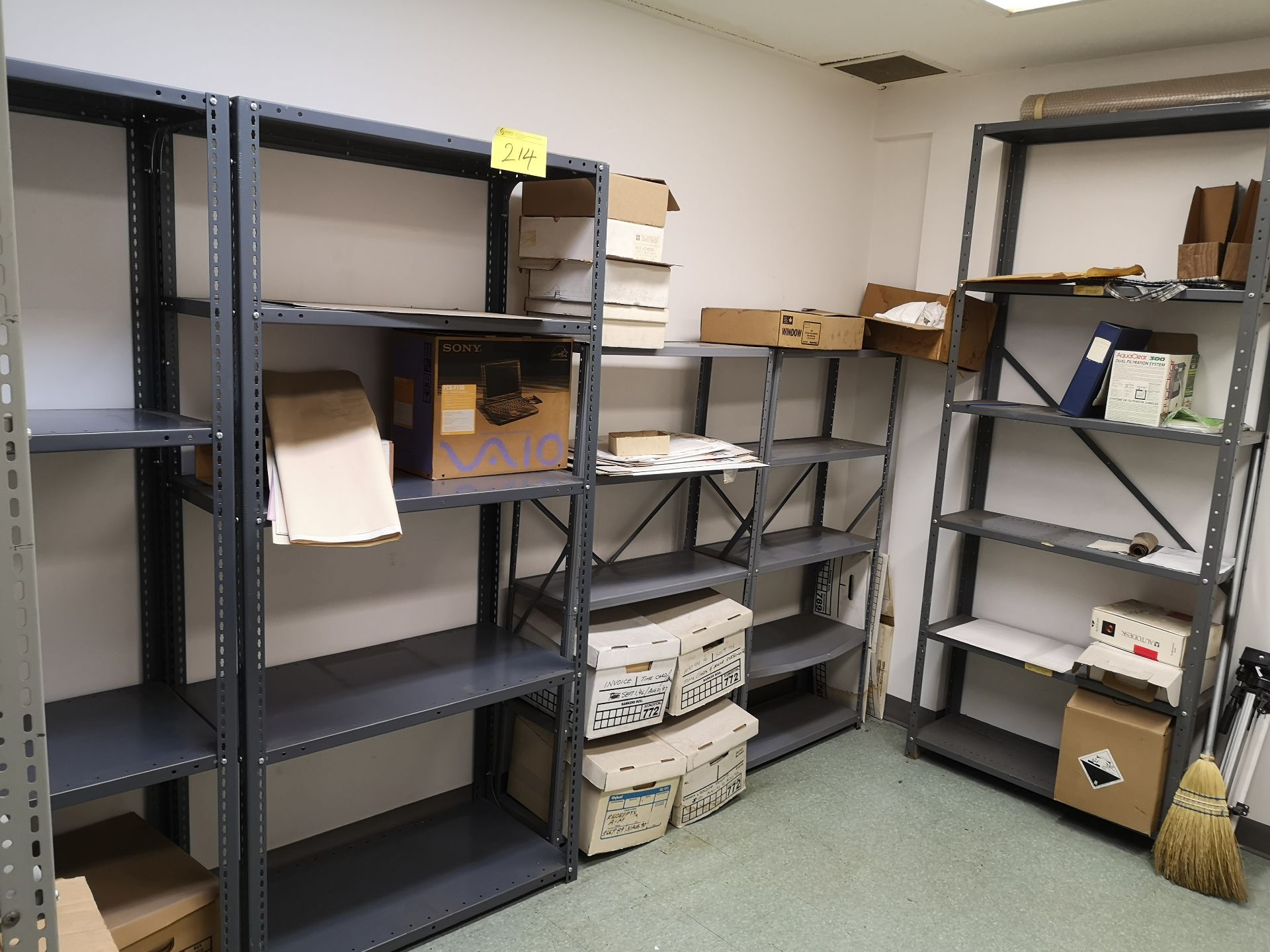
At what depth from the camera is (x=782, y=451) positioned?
3418mm

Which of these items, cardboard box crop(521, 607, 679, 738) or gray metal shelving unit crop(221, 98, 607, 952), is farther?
cardboard box crop(521, 607, 679, 738)

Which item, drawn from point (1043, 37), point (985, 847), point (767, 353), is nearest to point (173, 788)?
point (767, 353)

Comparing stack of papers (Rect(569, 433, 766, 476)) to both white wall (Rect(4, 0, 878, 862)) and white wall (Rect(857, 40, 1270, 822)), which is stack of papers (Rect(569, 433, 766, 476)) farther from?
white wall (Rect(857, 40, 1270, 822))

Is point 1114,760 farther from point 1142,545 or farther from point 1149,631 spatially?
point 1142,545

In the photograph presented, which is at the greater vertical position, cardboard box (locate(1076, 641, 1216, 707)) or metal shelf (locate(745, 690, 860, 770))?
cardboard box (locate(1076, 641, 1216, 707))

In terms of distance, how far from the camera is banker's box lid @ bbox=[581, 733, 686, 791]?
8.89ft

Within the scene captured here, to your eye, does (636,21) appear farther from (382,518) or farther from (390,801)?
(390,801)

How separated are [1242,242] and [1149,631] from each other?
1225 mm

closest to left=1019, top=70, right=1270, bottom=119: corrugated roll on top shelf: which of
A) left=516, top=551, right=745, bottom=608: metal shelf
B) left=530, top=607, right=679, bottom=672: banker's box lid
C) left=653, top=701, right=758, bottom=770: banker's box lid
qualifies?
left=516, top=551, right=745, bottom=608: metal shelf

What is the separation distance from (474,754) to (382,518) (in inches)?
49.3

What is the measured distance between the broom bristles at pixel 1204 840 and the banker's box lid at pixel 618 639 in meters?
1.59

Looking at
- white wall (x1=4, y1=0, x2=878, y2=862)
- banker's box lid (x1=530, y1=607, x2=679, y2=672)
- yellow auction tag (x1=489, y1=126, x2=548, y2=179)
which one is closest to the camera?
white wall (x1=4, y1=0, x2=878, y2=862)

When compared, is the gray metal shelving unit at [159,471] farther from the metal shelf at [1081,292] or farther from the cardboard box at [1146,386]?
the cardboard box at [1146,386]

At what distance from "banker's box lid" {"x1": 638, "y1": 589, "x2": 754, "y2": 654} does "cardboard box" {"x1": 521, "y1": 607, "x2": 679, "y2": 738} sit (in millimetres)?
73
